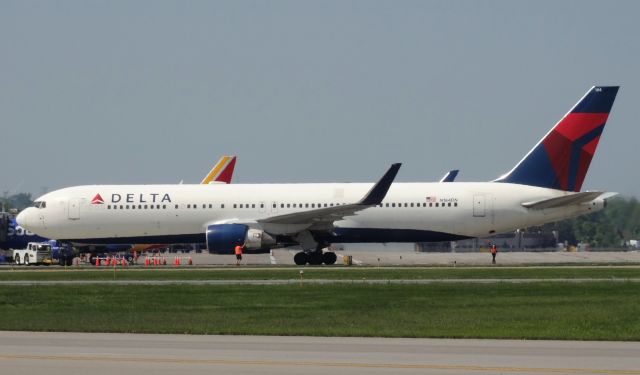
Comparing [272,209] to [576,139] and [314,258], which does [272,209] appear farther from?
[576,139]

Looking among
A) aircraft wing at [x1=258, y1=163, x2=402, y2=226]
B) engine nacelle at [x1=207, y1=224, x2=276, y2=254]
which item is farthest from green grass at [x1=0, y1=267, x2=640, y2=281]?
engine nacelle at [x1=207, y1=224, x2=276, y2=254]

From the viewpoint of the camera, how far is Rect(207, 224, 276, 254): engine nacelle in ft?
166

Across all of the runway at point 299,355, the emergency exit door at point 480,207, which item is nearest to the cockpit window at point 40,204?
the emergency exit door at point 480,207

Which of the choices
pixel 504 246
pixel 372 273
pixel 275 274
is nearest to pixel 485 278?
pixel 372 273

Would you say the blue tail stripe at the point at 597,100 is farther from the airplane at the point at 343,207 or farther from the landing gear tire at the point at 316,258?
the landing gear tire at the point at 316,258

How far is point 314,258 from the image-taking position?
5241 centimetres

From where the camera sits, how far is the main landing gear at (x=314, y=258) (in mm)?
52375

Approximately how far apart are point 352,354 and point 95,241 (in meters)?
38.5

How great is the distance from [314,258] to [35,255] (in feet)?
79.3

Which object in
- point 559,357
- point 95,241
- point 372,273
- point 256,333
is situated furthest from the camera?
point 95,241

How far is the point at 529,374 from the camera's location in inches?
578

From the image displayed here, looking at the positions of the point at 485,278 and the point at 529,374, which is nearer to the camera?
the point at 529,374

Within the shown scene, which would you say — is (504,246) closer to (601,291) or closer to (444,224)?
(444,224)

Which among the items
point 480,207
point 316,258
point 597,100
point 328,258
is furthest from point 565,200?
point 316,258
